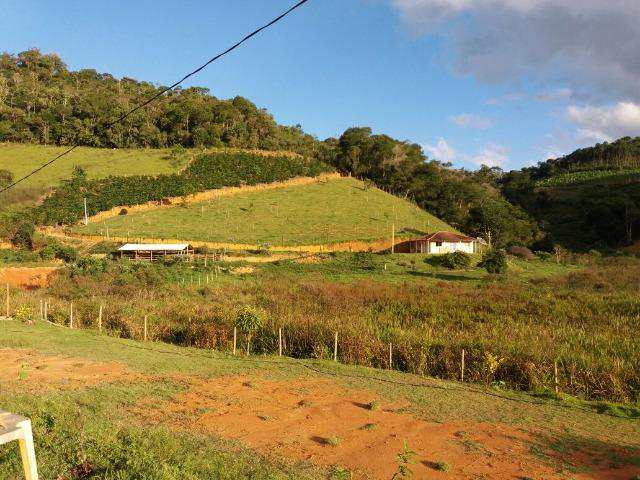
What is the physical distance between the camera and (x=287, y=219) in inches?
2169

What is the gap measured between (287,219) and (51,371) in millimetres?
45239

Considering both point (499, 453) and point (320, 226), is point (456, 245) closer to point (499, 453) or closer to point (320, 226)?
point (320, 226)

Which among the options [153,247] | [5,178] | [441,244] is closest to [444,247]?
[441,244]

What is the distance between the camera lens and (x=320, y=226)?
2105 inches

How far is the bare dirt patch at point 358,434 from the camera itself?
20.3 feet

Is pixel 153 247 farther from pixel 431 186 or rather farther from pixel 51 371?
pixel 431 186

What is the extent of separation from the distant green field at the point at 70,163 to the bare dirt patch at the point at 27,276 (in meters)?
25.7

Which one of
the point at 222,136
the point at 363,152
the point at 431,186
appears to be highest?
the point at 222,136

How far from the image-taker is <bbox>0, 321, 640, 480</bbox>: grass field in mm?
5758

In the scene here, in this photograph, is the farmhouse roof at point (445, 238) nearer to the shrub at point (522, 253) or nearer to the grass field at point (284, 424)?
the shrub at point (522, 253)

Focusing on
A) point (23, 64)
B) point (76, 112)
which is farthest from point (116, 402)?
point (23, 64)

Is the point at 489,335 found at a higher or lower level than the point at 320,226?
lower

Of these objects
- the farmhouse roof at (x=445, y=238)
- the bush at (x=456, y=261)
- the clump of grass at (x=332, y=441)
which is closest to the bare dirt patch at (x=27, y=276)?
the clump of grass at (x=332, y=441)

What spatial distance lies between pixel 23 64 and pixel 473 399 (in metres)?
119
